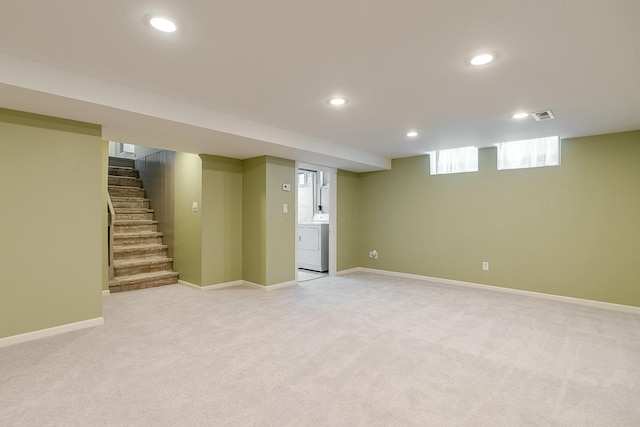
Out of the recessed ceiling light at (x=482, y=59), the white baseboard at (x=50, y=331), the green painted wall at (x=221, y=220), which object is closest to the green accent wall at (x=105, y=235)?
the green painted wall at (x=221, y=220)

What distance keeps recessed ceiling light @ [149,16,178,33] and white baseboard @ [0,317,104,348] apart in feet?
9.25

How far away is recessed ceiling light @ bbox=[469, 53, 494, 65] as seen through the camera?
2.17 m

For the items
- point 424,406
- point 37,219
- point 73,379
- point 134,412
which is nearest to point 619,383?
point 424,406

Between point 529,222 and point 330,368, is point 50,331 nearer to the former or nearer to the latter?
point 330,368

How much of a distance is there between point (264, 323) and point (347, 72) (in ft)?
8.16

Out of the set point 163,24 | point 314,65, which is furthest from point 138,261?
point 314,65

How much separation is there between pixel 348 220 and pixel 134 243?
12.5 feet

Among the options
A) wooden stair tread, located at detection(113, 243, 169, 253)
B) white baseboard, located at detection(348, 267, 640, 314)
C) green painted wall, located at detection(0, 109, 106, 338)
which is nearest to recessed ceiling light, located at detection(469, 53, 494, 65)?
green painted wall, located at detection(0, 109, 106, 338)

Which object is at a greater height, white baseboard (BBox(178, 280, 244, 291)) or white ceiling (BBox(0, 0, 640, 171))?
white ceiling (BBox(0, 0, 640, 171))

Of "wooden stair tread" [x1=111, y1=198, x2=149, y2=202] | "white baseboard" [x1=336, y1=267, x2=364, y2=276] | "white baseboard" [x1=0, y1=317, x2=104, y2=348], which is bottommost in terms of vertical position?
"white baseboard" [x1=336, y1=267, x2=364, y2=276]

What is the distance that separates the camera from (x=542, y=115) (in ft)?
11.2

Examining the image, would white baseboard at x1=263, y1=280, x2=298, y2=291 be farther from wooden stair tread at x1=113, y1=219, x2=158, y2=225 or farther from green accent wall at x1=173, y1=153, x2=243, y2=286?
wooden stair tread at x1=113, y1=219, x2=158, y2=225

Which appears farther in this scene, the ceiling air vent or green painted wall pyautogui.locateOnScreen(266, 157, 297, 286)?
green painted wall pyautogui.locateOnScreen(266, 157, 297, 286)

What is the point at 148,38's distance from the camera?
78.1 inches
